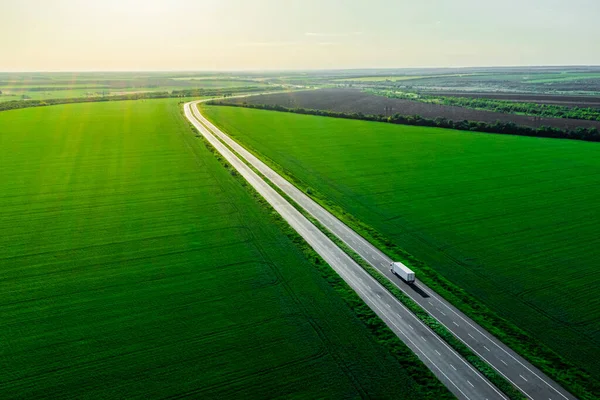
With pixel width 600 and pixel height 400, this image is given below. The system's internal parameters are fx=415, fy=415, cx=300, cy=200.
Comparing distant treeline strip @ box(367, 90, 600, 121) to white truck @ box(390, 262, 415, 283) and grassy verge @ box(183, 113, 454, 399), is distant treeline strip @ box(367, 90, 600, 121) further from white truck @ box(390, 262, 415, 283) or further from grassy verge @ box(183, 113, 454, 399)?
grassy verge @ box(183, 113, 454, 399)

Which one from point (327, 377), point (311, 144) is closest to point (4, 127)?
point (311, 144)

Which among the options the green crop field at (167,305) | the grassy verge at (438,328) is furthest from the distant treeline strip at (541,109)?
the green crop field at (167,305)

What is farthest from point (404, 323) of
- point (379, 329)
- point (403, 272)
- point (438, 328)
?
point (403, 272)

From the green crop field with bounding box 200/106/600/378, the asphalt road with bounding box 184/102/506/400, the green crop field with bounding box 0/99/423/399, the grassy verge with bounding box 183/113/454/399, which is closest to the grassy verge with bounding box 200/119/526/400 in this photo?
the asphalt road with bounding box 184/102/506/400

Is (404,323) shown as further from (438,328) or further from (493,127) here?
(493,127)

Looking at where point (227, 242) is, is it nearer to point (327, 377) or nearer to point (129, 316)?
point (129, 316)
